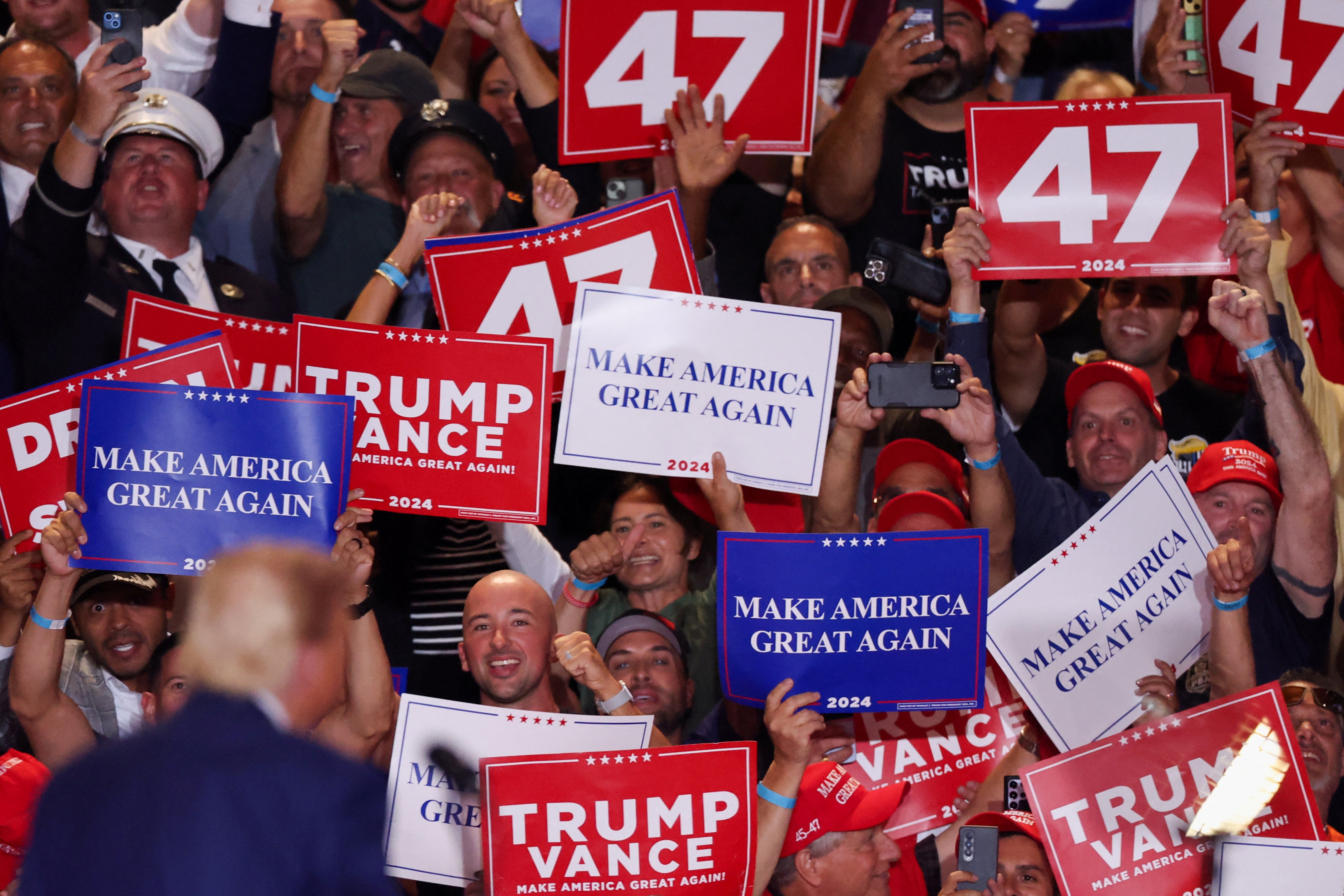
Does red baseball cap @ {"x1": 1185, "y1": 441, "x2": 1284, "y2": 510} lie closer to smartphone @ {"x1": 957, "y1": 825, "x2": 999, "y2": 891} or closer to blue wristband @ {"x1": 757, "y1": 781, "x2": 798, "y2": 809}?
smartphone @ {"x1": 957, "y1": 825, "x2": 999, "y2": 891}

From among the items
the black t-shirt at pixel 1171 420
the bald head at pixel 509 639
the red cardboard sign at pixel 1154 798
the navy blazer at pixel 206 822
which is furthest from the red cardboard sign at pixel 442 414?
the navy blazer at pixel 206 822

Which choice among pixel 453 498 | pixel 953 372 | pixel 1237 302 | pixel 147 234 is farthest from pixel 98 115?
pixel 1237 302

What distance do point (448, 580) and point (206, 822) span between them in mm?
3207

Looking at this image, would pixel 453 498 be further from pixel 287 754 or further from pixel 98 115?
pixel 287 754

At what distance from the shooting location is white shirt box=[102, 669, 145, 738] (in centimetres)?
436

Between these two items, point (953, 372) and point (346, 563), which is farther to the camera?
point (953, 372)

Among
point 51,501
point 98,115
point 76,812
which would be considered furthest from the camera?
point 98,115

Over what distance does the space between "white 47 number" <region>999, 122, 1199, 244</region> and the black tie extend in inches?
102

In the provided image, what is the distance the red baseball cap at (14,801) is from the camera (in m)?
3.80

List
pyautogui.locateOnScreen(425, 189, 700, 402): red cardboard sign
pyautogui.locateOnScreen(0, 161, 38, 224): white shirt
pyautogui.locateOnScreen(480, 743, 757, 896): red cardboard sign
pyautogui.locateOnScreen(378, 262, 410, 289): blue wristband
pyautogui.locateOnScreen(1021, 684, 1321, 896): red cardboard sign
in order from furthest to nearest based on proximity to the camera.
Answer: pyautogui.locateOnScreen(0, 161, 38, 224): white shirt
pyautogui.locateOnScreen(378, 262, 410, 289): blue wristband
pyautogui.locateOnScreen(425, 189, 700, 402): red cardboard sign
pyautogui.locateOnScreen(1021, 684, 1321, 896): red cardboard sign
pyautogui.locateOnScreen(480, 743, 757, 896): red cardboard sign

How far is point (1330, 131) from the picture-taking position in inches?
190

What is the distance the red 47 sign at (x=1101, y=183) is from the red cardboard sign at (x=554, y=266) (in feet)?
3.04

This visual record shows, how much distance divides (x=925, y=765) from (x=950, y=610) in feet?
1.68

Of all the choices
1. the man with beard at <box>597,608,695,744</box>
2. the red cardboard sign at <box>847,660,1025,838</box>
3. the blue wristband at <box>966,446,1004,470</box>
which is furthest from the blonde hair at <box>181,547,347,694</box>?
the blue wristband at <box>966,446,1004,470</box>
